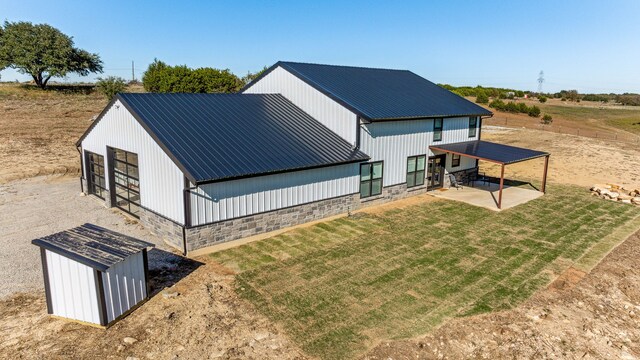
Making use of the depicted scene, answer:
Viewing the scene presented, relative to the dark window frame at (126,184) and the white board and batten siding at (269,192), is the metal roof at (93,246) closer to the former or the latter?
the white board and batten siding at (269,192)

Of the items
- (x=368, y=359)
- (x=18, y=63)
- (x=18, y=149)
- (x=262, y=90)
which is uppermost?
(x=18, y=63)

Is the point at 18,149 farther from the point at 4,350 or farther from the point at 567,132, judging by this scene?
the point at 567,132

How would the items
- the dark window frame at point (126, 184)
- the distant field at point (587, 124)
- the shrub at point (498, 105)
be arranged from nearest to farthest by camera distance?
the dark window frame at point (126, 184) < the distant field at point (587, 124) < the shrub at point (498, 105)

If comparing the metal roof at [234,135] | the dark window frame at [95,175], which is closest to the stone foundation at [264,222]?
the metal roof at [234,135]

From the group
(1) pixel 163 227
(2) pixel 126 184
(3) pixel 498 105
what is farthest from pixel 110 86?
(3) pixel 498 105

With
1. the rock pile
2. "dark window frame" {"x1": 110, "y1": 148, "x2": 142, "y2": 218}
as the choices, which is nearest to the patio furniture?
the rock pile

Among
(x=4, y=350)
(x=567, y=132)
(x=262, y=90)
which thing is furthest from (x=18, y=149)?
(x=567, y=132)
